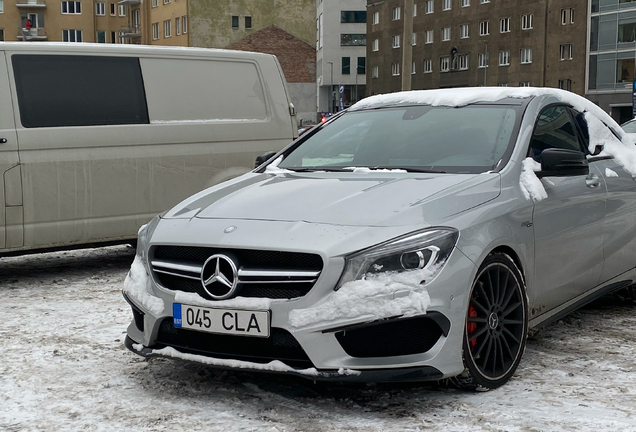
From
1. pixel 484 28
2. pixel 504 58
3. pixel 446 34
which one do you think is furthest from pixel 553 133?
pixel 446 34

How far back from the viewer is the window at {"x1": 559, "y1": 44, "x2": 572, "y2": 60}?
68.9 meters

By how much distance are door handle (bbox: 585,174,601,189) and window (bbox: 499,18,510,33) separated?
73200 millimetres

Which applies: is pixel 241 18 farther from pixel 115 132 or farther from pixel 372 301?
pixel 372 301

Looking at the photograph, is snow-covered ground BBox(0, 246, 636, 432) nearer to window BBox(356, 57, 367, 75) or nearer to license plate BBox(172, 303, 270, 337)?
license plate BBox(172, 303, 270, 337)

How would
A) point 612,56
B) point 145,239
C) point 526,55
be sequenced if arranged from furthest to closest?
1. point 526,55
2. point 612,56
3. point 145,239

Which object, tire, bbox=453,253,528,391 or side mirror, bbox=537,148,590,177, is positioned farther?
side mirror, bbox=537,148,590,177

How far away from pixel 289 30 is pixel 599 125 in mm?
81669

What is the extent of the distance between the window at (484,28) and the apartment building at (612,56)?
12749 millimetres

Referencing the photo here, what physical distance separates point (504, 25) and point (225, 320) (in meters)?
76.1

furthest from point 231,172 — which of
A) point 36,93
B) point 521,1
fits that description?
point 521,1

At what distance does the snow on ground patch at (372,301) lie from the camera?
3.63m

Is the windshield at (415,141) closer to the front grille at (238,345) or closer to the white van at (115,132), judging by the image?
the front grille at (238,345)

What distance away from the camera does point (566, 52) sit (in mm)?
69250

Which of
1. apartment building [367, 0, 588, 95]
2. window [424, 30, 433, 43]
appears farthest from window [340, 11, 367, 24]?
window [424, 30, 433, 43]
